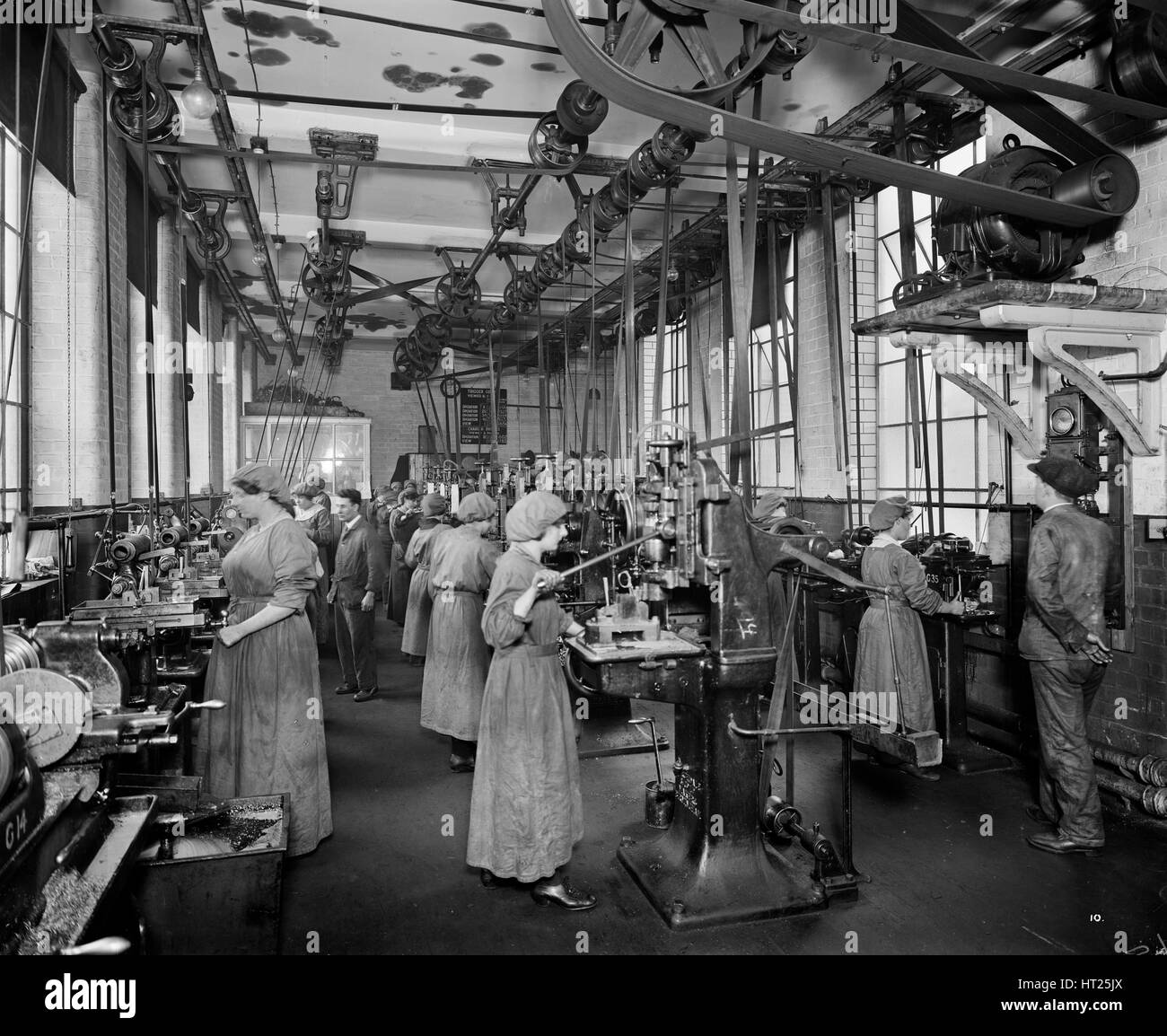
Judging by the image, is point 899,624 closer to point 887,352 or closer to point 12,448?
point 887,352

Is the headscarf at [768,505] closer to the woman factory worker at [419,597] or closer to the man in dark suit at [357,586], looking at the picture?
the woman factory worker at [419,597]

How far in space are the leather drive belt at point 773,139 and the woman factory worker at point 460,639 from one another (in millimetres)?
2552

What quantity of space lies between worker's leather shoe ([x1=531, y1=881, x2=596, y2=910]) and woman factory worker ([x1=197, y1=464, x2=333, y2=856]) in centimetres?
113

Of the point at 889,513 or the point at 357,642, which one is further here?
the point at 357,642

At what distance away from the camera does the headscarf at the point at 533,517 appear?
3.14m

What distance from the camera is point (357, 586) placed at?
19.9 ft

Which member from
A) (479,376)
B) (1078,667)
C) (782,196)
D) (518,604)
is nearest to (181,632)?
(518,604)

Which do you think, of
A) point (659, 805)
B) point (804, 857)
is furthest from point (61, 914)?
point (804, 857)

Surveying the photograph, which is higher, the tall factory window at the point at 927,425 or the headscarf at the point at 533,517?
the tall factory window at the point at 927,425

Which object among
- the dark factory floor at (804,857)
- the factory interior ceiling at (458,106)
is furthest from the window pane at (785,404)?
the dark factory floor at (804,857)

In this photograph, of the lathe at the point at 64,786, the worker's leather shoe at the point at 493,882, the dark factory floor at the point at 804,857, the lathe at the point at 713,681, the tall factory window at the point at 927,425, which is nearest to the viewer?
the lathe at the point at 64,786

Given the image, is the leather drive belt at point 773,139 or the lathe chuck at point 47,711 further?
the leather drive belt at point 773,139

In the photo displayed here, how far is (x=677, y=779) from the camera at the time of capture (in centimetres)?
339

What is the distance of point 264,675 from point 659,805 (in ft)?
6.31
